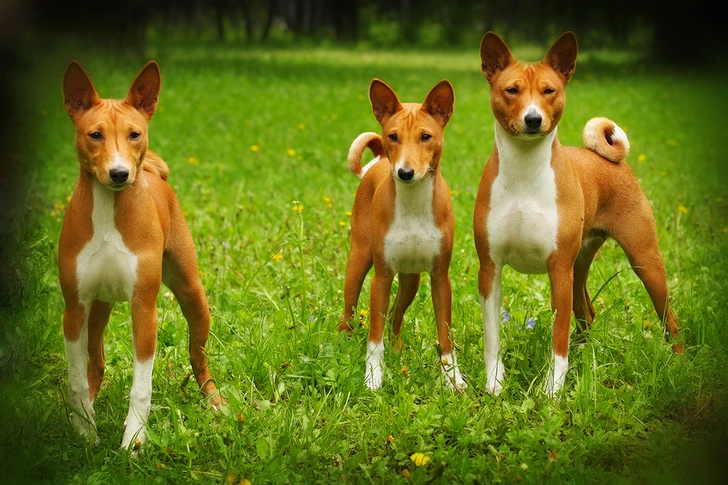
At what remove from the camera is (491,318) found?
14.0 ft

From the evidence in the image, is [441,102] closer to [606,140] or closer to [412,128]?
[412,128]

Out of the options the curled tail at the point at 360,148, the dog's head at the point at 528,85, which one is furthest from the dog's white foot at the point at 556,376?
the curled tail at the point at 360,148

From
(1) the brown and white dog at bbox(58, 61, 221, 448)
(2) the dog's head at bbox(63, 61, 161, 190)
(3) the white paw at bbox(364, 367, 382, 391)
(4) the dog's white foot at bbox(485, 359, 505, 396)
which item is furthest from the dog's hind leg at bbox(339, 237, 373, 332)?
(2) the dog's head at bbox(63, 61, 161, 190)

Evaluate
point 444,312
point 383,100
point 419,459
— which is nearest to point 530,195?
point 444,312

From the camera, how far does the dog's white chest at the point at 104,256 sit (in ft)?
11.9

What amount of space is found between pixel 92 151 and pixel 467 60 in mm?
20815

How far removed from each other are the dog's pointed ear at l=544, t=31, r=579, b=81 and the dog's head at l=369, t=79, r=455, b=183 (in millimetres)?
483

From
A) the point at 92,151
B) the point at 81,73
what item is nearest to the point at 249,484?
the point at 92,151

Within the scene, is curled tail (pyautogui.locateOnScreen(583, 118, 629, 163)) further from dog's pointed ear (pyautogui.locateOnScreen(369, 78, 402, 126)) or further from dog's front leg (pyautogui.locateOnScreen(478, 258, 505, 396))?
dog's pointed ear (pyautogui.locateOnScreen(369, 78, 402, 126))

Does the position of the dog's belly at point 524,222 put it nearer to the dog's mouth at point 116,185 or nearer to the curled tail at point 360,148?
the curled tail at point 360,148

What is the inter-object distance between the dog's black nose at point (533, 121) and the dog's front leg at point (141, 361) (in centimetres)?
178

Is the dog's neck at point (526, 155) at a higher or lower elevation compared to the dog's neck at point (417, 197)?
higher

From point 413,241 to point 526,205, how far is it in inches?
22.7

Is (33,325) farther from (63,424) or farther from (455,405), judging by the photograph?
(455,405)
